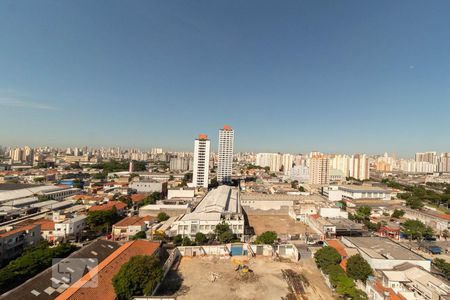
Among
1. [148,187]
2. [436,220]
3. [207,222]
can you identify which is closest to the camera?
[207,222]

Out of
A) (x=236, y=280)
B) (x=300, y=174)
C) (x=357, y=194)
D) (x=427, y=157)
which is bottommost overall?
(x=236, y=280)

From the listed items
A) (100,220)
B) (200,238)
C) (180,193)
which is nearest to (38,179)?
(180,193)

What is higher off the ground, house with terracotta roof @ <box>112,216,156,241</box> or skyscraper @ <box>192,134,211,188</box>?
skyscraper @ <box>192,134,211,188</box>

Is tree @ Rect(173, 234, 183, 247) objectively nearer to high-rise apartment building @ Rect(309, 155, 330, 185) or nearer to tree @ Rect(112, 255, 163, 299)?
tree @ Rect(112, 255, 163, 299)

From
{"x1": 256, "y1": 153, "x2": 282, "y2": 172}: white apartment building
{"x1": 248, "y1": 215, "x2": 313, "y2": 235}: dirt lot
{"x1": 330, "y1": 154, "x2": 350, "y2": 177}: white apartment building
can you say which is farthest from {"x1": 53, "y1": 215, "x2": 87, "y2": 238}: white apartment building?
{"x1": 256, "y1": 153, "x2": 282, "y2": 172}: white apartment building

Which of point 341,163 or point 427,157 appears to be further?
point 427,157

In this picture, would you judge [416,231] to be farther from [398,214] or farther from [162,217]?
[162,217]

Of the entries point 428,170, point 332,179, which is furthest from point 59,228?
point 428,170
